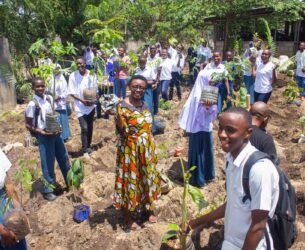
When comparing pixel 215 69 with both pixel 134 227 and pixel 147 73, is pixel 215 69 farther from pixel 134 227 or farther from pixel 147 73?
pixel 134 227

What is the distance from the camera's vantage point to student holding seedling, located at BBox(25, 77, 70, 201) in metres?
4.24

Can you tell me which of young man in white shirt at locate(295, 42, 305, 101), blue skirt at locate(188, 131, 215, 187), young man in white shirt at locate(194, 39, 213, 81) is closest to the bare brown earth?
blue skirt at locate(188, 131, 215, 187)

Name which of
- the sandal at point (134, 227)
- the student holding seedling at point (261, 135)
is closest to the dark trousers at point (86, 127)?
the sandal at point (134, 227)

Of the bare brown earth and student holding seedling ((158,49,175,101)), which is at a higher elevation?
student holding seedling ((158,49,175,101))

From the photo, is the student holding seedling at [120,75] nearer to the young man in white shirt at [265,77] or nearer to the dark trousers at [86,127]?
the dark trousers at [86,127]

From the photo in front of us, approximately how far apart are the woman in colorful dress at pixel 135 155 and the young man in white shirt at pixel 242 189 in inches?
62.6

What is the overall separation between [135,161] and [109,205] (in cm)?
115

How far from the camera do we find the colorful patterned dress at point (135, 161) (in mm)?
3471

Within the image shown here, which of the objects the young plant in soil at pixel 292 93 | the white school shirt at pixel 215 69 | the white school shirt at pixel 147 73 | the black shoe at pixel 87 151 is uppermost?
the white school shirt at pixel 215 69

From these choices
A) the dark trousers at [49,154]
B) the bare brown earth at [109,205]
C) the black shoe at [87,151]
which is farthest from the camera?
the black shoe at [87,151]

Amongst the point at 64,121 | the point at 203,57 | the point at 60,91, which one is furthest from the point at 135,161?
the point at 203,57

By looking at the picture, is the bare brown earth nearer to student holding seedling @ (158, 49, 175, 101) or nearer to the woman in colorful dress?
the woman in colorful dress

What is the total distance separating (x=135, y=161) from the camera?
11.6 ft

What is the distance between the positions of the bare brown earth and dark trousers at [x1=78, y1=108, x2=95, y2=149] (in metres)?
0.28
